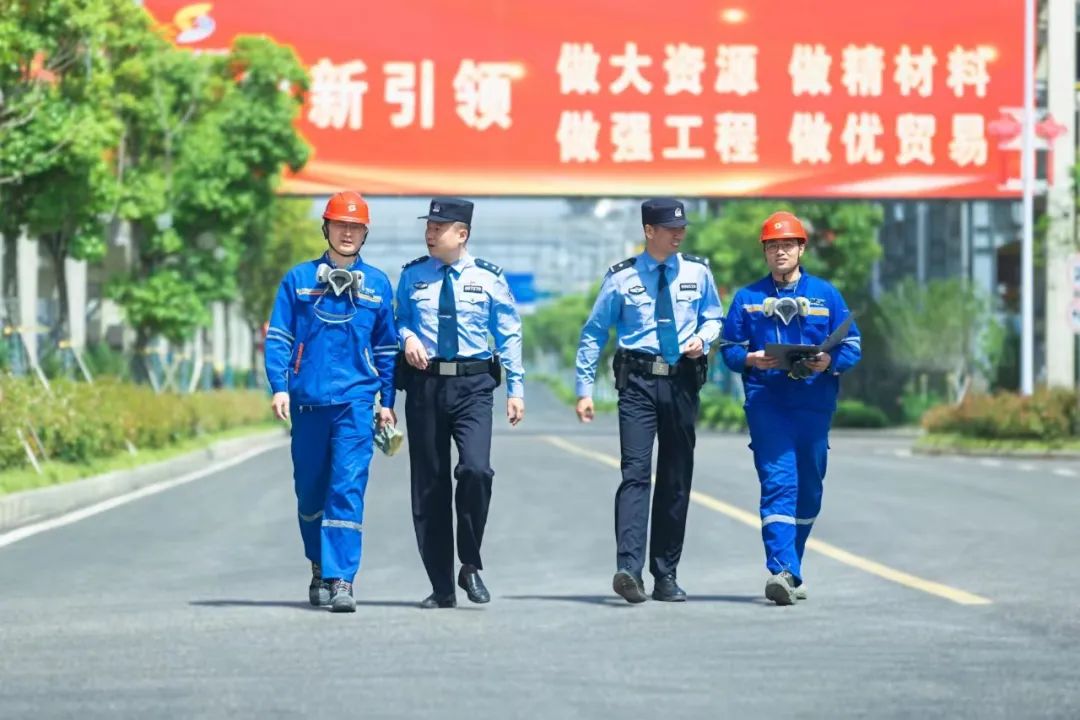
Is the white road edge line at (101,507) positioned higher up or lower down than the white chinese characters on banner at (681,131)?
lower down

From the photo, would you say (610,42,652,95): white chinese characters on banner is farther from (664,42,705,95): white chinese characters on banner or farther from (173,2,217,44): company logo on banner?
(173,2,217,44): company logo on banner

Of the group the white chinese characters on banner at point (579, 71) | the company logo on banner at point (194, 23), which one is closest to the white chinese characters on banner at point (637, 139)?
the white chinese characters on banner at point (579, 71)

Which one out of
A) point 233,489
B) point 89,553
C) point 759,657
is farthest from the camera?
point 233,489

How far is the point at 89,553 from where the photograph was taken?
14133mm

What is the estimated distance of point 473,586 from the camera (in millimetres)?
10656

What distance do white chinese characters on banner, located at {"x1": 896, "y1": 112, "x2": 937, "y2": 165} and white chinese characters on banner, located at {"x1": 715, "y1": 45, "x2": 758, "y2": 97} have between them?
285cm

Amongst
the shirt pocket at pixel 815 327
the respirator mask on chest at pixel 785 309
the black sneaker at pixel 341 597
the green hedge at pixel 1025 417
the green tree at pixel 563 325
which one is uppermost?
the respirator mask on chest at pixel 785 309

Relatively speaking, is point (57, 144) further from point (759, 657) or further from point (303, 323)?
point (759, 657)

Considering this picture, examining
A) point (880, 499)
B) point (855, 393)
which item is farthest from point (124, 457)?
point (855, 393)

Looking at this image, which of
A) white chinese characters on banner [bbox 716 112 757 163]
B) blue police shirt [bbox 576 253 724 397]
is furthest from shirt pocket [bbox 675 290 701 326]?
white chinese characters on banner [bbox 716 112 757 163]

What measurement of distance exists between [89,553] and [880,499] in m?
8.76

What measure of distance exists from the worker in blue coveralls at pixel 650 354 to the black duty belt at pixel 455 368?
0.49 metres

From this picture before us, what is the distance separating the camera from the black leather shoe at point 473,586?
34.9ft

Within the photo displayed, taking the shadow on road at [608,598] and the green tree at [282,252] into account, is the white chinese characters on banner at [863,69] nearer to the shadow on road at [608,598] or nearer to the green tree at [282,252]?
the green tree at [282,252]
